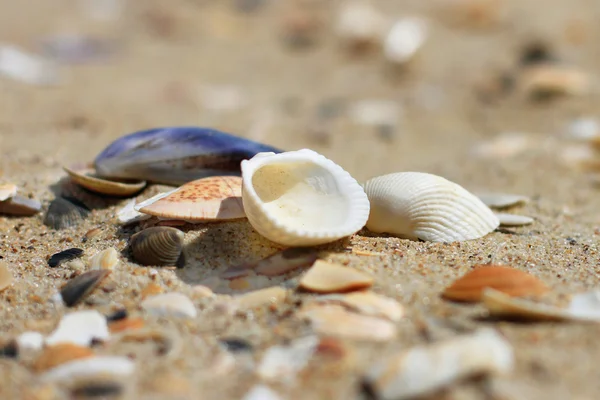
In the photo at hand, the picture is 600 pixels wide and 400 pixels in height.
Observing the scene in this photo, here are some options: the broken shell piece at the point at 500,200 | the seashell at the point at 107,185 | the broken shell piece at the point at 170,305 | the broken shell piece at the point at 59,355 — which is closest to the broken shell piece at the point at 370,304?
the broken shell piece at the point at 170,305

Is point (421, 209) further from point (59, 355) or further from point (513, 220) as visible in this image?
point (59, 355)

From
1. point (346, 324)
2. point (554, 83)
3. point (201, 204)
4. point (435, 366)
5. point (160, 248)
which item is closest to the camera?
point (435, 366)

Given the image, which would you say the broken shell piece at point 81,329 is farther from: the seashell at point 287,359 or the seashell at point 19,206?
the seashell at point 19,206

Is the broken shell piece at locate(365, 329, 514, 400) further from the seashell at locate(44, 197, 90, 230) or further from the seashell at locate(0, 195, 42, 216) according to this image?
the seashell at locate(0, 195, 42, 216)

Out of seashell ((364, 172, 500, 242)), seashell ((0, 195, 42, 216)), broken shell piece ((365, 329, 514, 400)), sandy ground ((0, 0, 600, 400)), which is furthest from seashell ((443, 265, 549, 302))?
seashell ((0, 195, 42, 216))

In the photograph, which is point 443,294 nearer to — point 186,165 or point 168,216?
point 168,216

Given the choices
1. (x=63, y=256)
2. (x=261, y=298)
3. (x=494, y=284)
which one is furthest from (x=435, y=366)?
(x=63, y=256)
